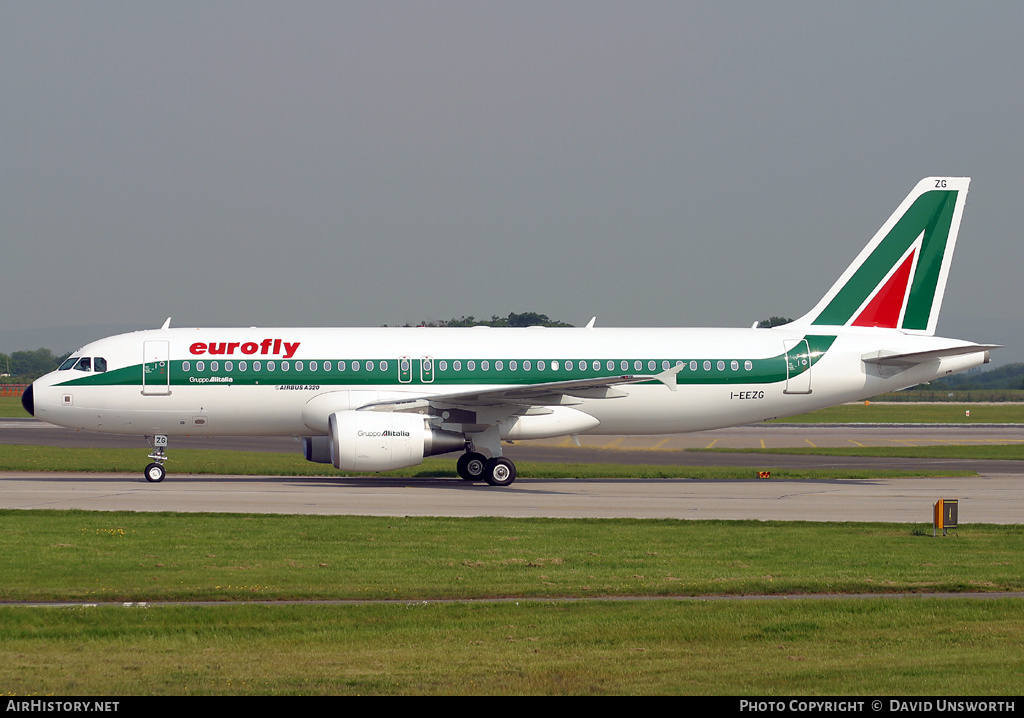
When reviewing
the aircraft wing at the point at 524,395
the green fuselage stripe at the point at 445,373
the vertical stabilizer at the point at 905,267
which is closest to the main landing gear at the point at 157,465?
the green fuselage stripe at the point at 445,373

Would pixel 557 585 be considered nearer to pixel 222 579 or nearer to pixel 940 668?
pixel 222 579

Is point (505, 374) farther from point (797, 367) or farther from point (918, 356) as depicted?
point (918, 356)

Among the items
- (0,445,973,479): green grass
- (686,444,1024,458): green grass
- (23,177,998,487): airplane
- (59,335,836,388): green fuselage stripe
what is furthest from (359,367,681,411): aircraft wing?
(686,444,1024,458): green grass

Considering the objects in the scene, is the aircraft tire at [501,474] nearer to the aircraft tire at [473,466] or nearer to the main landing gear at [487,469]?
the main landing gear at [487,469]

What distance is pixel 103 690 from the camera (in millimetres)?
9172

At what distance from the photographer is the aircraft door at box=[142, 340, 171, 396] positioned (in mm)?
31016

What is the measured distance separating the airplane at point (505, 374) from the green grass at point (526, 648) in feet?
52.5

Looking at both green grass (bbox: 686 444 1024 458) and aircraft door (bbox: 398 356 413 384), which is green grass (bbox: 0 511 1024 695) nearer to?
aircraft door (bbox: 398 356 413 384)

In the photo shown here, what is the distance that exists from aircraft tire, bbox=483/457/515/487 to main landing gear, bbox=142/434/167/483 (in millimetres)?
9475

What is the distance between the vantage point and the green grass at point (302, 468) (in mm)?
34781

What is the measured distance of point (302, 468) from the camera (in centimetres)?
3625

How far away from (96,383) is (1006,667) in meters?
26.8

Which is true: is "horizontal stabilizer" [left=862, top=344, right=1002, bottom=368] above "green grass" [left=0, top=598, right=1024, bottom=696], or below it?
above

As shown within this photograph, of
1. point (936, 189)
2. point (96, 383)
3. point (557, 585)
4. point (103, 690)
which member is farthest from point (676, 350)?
point (103, 690)
